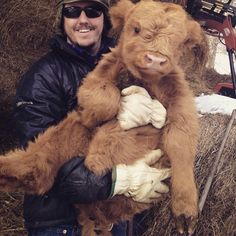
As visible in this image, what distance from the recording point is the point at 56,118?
6.81 ft

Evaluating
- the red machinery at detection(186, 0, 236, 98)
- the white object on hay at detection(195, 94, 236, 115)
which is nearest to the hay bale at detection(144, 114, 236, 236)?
the white object on hay at detection(195, 94, 236, 115)

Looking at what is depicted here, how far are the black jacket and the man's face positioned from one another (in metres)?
0.10

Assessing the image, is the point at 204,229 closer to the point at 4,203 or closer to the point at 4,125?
the point at 4,203

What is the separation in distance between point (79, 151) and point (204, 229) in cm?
180

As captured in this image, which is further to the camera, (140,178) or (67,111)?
(67,111)

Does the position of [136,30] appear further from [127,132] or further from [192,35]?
[127,132]

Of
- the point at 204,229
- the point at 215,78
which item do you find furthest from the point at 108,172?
the point at 215,78

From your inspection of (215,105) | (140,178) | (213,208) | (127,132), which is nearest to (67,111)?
(127,132)

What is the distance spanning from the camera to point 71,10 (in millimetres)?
2324

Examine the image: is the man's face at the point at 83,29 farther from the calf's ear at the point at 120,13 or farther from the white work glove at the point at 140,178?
the white work glove at the point at 140,178

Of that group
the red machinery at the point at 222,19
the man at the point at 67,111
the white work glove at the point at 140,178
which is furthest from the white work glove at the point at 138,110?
the red machinery at the point at 222,19

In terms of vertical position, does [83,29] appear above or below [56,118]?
above

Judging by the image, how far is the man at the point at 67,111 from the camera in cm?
188

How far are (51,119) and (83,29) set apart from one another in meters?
0.60
